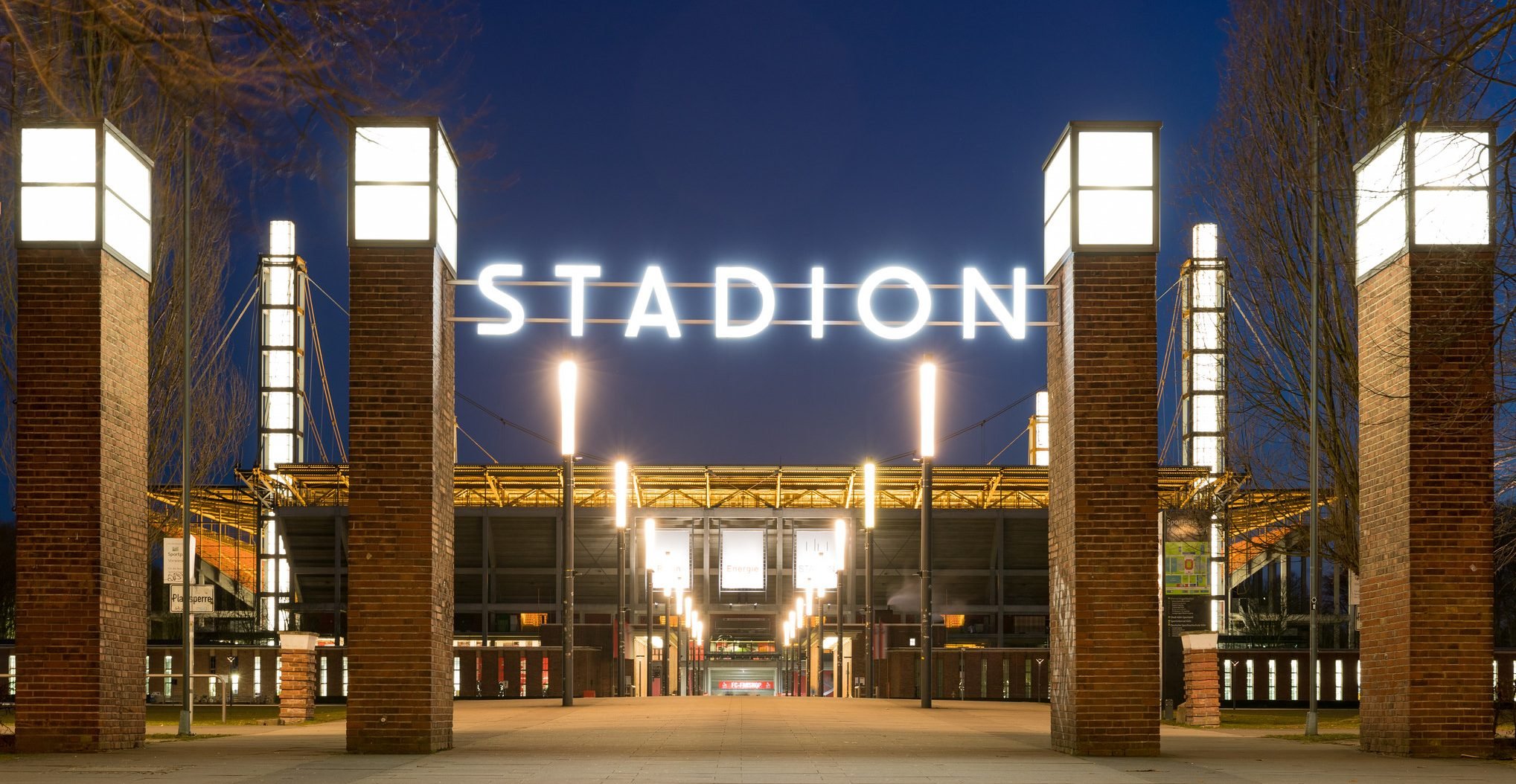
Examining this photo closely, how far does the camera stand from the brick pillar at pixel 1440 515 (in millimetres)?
16594

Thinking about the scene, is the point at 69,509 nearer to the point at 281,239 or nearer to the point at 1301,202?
the point at 1301,202

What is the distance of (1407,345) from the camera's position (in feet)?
55.3

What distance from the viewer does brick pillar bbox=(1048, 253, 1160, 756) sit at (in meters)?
17.0

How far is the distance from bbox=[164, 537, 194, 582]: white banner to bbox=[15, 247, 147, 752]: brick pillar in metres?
6.11

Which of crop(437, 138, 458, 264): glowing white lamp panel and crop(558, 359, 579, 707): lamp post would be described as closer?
crop(437, 138, 458, 264): glowing white lamp panel

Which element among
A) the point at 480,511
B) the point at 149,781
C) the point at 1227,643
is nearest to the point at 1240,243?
the point at 1227,643

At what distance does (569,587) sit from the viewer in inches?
1273

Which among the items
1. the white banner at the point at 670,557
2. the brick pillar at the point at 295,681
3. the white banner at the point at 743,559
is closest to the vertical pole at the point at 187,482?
the brick pillar at the point at 295,681

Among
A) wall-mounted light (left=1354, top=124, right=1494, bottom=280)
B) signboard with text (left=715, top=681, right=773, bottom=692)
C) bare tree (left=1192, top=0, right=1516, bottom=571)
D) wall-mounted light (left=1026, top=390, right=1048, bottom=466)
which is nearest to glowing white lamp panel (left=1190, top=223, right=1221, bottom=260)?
wall-mounted light (left=1026, top=390, right=1048, bottom=466)

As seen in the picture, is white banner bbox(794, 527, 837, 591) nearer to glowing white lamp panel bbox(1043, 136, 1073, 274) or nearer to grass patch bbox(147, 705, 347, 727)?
grass patch bbox(147, 705, 347, 727)

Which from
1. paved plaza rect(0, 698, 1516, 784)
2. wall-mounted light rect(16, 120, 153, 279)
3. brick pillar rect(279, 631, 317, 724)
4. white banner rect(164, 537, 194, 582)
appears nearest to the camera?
paved plaza rect(0, 698, 1516, 784)

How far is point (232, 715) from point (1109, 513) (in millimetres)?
21988

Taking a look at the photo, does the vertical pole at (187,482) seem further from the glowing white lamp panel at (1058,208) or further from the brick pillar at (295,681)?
the glowing white lamp panel at (1058,208)

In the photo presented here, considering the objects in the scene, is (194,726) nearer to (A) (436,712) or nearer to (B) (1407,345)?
(A) (436,712)
